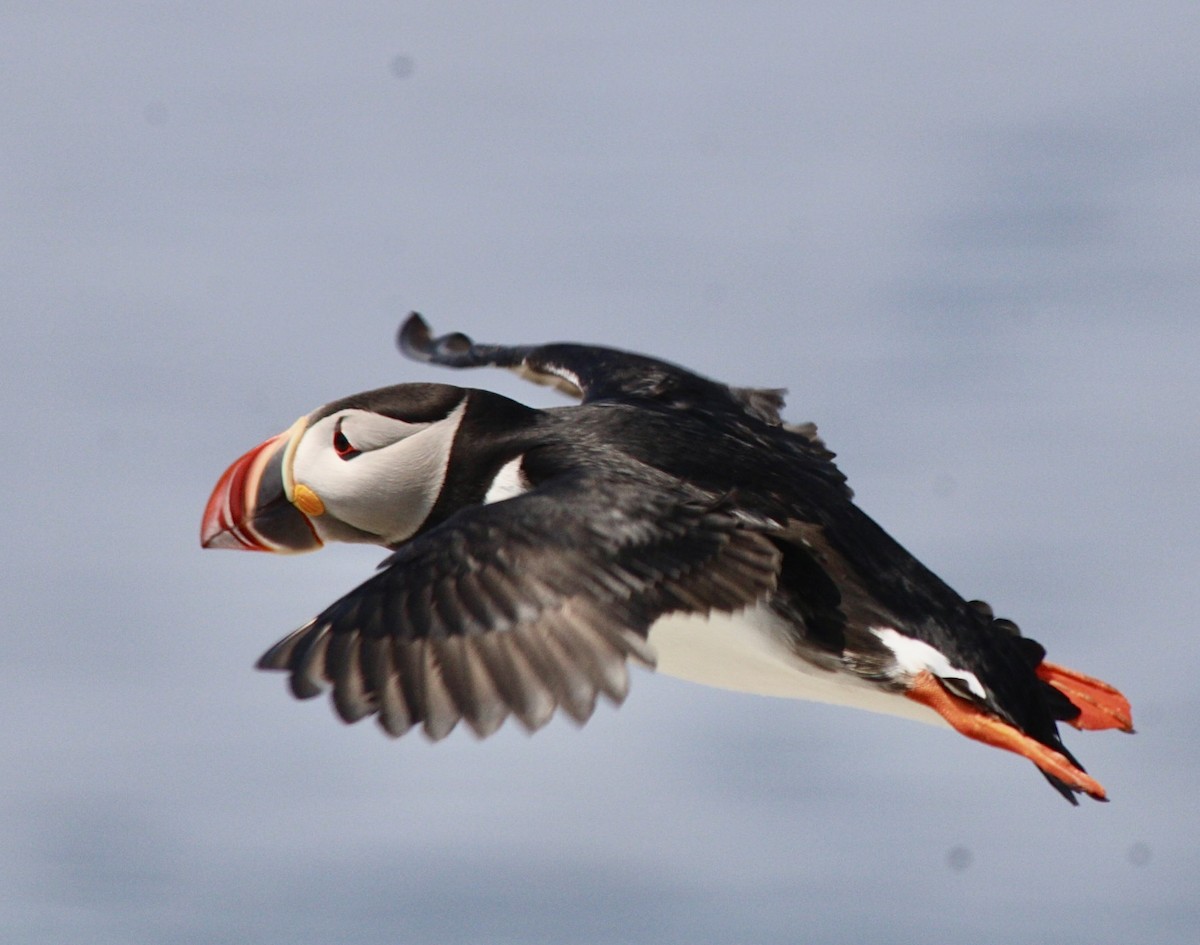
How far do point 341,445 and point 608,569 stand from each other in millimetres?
2160

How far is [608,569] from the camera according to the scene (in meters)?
7.22

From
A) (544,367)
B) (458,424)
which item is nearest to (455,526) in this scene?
(458,424)

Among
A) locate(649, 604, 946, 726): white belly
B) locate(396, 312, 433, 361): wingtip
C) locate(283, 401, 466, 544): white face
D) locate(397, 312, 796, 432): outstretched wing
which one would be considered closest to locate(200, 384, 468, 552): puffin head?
locate(283, 401, 466, 544): white face

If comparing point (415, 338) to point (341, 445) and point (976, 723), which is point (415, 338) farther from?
point (976, 723)

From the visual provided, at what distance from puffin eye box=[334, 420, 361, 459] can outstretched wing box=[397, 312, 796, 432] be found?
1281 millimetres

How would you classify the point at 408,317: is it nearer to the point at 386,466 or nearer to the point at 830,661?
the point at 386,466

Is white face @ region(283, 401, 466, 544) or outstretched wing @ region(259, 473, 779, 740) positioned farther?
white face @ region(283, 401, 466, 544)

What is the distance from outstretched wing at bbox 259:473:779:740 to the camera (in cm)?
700

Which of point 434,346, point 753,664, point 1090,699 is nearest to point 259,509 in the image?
point 753,664

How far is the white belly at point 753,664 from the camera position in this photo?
26.1ft

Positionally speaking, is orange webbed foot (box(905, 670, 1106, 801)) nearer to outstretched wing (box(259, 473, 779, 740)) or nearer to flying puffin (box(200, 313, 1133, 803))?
flying puffin (box(200, 313, 1133, 803))

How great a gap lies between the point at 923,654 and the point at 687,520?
1175 mm

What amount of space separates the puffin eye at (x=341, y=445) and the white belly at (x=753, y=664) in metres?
1.60

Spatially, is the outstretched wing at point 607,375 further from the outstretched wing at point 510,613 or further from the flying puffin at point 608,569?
the outstretched wing at point 510,613
